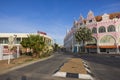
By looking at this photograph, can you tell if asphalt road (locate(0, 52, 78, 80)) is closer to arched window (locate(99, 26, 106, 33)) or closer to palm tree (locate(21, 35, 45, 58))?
palm tree (locate(21, 35, 45, 58))

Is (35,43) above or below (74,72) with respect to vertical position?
above

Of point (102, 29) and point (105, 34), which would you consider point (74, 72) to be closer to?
point (105, 34)

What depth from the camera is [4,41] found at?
6088 cm

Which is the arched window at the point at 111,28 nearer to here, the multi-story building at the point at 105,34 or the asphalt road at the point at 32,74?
the multi-story building at the point at 105,34

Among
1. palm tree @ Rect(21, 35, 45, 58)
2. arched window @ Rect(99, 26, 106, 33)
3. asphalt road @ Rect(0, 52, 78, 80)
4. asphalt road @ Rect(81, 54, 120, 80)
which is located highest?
arched window @ Rect(99, 26, 106, 33)

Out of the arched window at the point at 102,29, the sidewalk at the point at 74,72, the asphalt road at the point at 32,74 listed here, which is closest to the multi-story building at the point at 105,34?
the arched window at the point at 102,29

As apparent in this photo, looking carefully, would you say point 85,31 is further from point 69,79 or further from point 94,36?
point 69,79

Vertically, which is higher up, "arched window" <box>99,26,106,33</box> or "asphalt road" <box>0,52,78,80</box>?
"arched window" <box>99,26,106,33</box>

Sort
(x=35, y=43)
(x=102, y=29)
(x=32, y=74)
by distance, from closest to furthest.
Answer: (x=32, y=74), (x=35, y=43), (x=102, y=29)

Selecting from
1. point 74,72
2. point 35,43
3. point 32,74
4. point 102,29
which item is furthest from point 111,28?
point 32,74

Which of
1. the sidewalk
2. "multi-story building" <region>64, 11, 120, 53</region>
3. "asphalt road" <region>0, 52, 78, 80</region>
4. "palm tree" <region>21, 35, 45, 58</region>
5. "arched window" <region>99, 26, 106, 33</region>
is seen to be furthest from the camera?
"arched window" <region>99, 26, 106, 33</region>

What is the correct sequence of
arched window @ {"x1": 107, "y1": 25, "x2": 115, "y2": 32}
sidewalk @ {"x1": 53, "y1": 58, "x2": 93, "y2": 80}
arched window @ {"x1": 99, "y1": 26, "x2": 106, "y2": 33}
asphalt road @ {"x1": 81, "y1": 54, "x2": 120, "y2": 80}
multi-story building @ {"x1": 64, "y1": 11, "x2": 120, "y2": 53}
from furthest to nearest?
arched window @ {"x1": 99, "y1": 26, "x2": 106, "y2": 33}, arched window @ {"x1": 107, "y1": 25, "x2": 115, "y2": 32}, multi-story building @ {"x1": 64, "y1": 11, "x2": 120, "y2": 53}, sidewalk @ {"x1": 53, "y1": 58, "x2": 93, "y2": 80}, asphalt road @ {"x1": 81, "y1": 54, "x2": 120, "y2": 80}

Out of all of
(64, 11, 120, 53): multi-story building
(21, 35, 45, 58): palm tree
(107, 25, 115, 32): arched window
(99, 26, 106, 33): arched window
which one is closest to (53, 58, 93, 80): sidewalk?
(21, 35, 45, 58): palm tree

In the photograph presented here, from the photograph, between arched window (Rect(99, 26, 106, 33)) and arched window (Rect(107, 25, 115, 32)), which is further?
arched window (Rect(99, 26, 106, 33))
